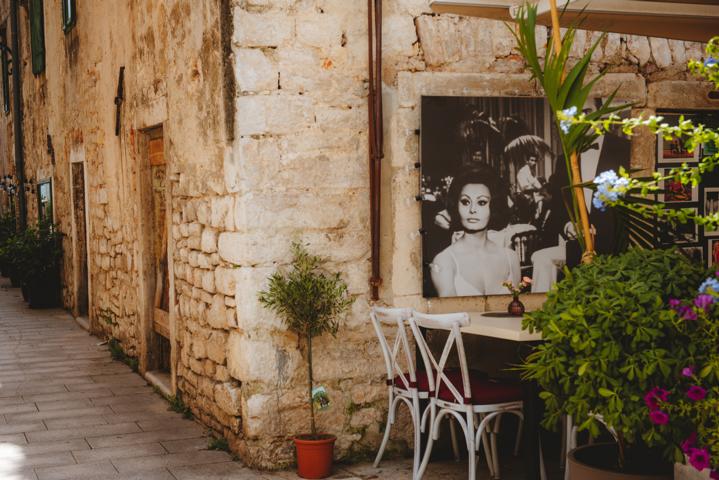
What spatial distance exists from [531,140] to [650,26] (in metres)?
1.12

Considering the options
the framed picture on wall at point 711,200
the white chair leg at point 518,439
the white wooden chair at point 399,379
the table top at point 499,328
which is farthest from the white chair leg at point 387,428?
→ the framed picture on wall at point 711,200

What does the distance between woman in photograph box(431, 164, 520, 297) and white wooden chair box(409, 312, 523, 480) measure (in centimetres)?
77

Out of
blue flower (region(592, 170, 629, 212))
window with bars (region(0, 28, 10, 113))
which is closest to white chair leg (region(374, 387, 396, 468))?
blue flower (region(592, 170, 629, 212))

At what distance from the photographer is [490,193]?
542 cm

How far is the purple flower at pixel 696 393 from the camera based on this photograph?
9.63ft

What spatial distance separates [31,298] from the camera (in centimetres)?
1284

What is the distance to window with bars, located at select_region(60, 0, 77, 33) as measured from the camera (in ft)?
34.7

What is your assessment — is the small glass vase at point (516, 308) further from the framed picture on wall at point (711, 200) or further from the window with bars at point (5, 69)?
the window with bars at point (5, 69)

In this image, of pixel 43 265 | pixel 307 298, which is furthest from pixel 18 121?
pixel 307 298

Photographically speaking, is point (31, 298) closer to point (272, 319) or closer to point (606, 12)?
point (272, 319)

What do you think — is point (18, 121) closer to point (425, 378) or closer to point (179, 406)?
point (179, 406)

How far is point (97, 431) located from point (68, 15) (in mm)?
6376

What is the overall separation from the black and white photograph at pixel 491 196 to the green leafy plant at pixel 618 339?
1.97 meters

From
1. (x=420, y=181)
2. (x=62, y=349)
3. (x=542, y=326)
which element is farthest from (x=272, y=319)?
(x=62, y=349)
